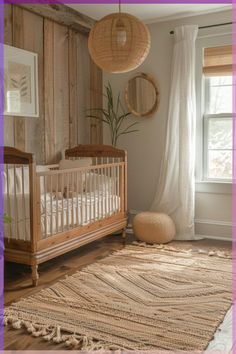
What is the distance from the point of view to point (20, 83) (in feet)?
11.6

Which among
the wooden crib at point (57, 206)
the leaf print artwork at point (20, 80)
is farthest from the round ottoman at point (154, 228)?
the leaf print artwork at point (20, 80)

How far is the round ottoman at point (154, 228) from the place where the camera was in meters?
3.81

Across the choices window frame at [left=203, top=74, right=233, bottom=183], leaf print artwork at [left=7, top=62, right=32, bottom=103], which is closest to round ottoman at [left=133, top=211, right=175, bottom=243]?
window frame at [left=203, top=74, right=233, bottom=183]

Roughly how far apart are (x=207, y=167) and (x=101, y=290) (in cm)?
209

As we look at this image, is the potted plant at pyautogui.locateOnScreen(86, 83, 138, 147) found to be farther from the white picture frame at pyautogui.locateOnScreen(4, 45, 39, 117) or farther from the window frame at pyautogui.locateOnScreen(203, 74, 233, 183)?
the white picture frame at pyautogui.locateOnScreen(4, 45, 39, 117)

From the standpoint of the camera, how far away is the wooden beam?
356 cm

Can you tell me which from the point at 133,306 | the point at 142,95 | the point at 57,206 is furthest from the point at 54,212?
the point at 142,95

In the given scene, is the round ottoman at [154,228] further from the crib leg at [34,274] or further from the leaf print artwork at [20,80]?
the leaf print artwork at [20,80]

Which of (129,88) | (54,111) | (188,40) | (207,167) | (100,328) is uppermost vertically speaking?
(188,40)

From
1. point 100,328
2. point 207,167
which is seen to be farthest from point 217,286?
A: point 207,167

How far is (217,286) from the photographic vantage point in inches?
106

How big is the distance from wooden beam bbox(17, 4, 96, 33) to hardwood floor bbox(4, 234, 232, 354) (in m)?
2.29

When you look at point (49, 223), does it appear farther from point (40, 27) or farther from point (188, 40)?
point (188, 40)

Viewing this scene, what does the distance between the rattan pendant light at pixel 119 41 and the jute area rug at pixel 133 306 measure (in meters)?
1.54
